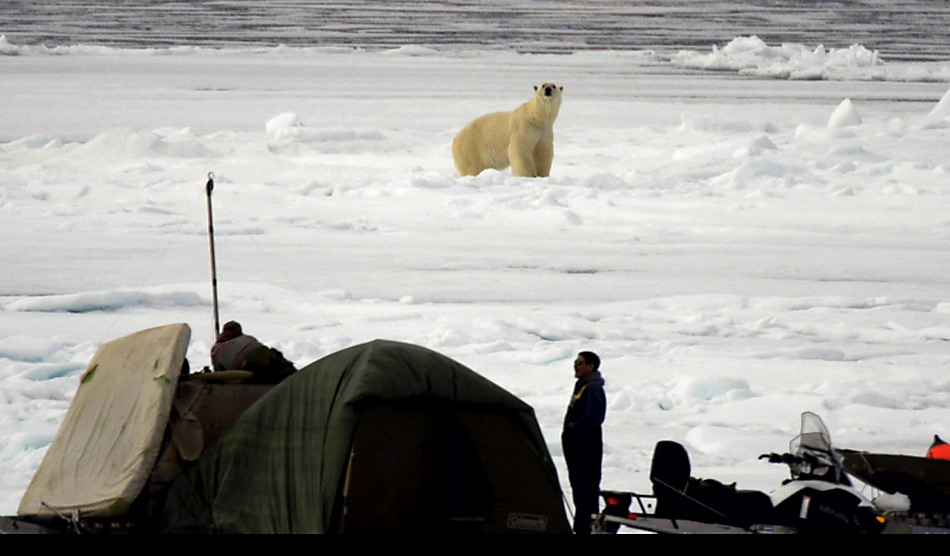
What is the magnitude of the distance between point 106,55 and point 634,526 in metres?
22.8

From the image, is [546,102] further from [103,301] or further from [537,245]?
[103,301]

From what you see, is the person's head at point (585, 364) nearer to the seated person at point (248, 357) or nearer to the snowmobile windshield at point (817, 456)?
the snowmobile windshield at point (817, 456)

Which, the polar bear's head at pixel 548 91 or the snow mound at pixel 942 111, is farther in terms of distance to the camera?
the snow mound at pixel 942 111

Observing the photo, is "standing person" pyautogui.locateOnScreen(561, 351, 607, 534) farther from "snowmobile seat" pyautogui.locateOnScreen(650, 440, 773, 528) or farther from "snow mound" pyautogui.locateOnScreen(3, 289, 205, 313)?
"snow mound" pyautogui.locateOnScreen(3, 289, 205, 313)

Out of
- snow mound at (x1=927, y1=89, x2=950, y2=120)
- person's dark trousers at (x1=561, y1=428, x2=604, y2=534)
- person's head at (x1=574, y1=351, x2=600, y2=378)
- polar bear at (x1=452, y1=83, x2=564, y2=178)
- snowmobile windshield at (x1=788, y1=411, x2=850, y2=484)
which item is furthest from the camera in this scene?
snow mound at (x1=927, y1=89, x2=950, y2=120)

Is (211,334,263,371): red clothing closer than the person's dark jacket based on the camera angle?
No

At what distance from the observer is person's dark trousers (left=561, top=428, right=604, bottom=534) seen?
4.43 meters

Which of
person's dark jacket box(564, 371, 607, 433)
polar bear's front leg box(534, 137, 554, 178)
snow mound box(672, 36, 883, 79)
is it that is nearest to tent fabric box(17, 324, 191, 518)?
person's dark jacket box(564, 371, 607, 433)

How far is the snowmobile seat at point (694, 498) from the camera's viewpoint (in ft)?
13.7

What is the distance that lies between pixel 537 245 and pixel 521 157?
305 centimetres

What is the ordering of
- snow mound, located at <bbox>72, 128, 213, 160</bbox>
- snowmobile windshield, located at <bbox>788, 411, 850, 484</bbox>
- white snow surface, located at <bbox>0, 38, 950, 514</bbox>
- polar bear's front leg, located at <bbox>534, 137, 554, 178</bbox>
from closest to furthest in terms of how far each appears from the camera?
1. snowmobile windshield, located at <bbox>788, 411, 850, 484</bbox>
2. white snow surface, located at <bbox>0, 38, 950, 514</bbox>
3. polar bear's front leg, located at <bbox>534, 137, 554, 178</bbox>
4. snow mound, located at <bbox>72, 128, 213, 160</bbox>

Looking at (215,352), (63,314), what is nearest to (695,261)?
(63,314)

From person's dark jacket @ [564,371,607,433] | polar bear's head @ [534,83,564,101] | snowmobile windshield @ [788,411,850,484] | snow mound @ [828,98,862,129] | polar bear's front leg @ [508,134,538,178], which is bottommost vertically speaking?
snowmobile windshield @ [788,411,850,484]

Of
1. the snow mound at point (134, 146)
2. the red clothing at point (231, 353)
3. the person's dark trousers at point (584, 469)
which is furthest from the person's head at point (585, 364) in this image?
the snow mound at point (134, 146)
